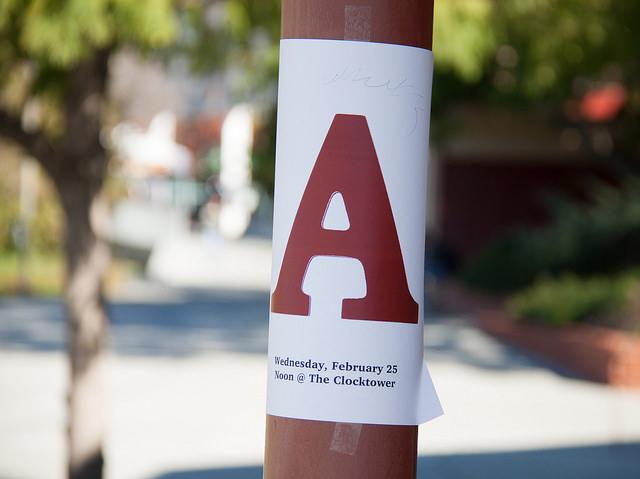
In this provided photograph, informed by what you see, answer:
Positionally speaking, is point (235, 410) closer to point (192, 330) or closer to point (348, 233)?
point (192, 330)

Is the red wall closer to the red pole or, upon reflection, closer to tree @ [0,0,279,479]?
tree @ [0,0,279,479]

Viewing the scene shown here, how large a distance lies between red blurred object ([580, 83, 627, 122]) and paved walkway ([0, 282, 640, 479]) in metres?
7.04

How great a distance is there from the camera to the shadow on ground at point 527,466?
8.36 m

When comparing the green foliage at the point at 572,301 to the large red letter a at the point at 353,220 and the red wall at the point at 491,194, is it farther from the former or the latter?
the large red letter a at the point at 353,220

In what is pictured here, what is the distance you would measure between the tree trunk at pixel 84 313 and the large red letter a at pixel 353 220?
3.99 meters

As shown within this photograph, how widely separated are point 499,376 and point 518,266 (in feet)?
23.6

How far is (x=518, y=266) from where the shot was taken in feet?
65.3

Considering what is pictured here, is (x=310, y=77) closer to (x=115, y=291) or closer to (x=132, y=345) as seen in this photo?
(x=132, y=345)

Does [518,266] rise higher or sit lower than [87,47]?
lower

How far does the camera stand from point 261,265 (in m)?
30.7

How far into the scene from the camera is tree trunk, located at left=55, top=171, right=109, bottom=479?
685 cm

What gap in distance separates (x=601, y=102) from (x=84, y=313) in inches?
693

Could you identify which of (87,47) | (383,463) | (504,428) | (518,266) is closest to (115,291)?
(518,266)

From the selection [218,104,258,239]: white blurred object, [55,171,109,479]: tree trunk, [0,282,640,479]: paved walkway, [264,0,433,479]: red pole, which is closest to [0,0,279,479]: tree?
A: [55,171,109,479]: tree trunk
